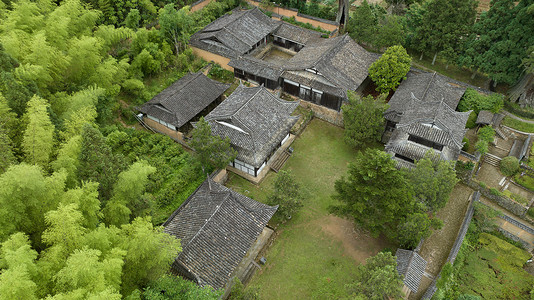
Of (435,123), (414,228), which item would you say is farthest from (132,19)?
(414,228)

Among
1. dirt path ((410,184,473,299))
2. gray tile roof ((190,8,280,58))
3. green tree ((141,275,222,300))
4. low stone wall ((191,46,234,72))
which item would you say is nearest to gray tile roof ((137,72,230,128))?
low stone wall ((191,46,234,72))

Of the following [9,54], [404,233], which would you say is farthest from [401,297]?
[9,54]

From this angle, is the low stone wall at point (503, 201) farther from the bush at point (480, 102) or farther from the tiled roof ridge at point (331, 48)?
the tiled roof ridge at point (331, 48)

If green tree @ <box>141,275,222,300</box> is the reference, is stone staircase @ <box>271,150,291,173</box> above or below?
below

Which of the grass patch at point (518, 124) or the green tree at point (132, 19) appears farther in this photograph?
the green tree at point (132, 19)

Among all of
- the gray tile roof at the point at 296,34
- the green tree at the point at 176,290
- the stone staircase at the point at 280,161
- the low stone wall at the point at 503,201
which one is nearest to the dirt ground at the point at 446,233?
the low stone wall at the point at 503,201

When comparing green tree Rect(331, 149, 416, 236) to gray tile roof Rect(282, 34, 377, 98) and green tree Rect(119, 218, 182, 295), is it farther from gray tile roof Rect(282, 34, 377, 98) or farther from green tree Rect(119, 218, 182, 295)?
gray tile roof Rect(282, 34, 377, 98)
